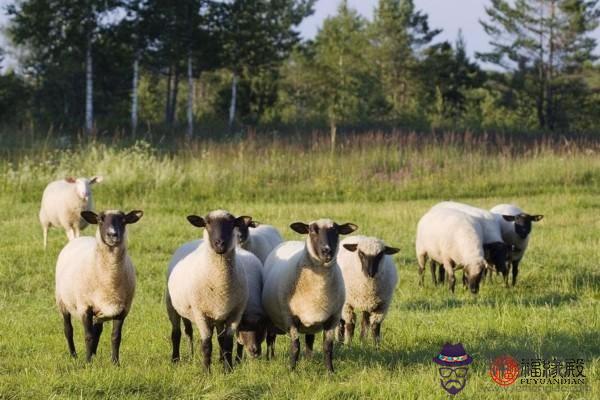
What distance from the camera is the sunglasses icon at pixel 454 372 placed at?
562 cm

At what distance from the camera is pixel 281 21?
184 ft

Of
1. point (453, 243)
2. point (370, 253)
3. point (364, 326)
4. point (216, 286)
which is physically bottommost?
point (364, 326)

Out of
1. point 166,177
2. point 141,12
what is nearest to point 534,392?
point 166,177

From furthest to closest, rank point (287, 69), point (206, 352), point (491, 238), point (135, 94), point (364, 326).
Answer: point (287, 69) < point (135, 94) < point (491, 238) < point (364, 326) < point (206, 352)

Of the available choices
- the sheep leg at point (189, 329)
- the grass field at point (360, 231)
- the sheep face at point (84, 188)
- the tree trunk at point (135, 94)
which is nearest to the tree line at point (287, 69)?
the tree trunk at point (135, 94)

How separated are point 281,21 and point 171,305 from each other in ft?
167

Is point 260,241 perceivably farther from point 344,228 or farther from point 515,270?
point 515,270

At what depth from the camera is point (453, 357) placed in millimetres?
5980

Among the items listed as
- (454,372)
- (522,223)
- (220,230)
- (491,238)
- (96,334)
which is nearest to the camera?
(454,372)

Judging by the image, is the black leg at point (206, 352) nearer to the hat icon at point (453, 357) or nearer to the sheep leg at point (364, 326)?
the hat icon at point (453, 357)

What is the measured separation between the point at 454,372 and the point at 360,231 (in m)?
8.62

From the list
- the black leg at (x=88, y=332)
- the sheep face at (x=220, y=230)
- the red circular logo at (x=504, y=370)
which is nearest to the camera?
the red circular logo at (x=504, y=370)

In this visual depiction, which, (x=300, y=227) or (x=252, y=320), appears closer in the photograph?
(x=300, y=227)

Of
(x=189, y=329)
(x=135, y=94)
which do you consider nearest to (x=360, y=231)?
(x=189, y=329)
